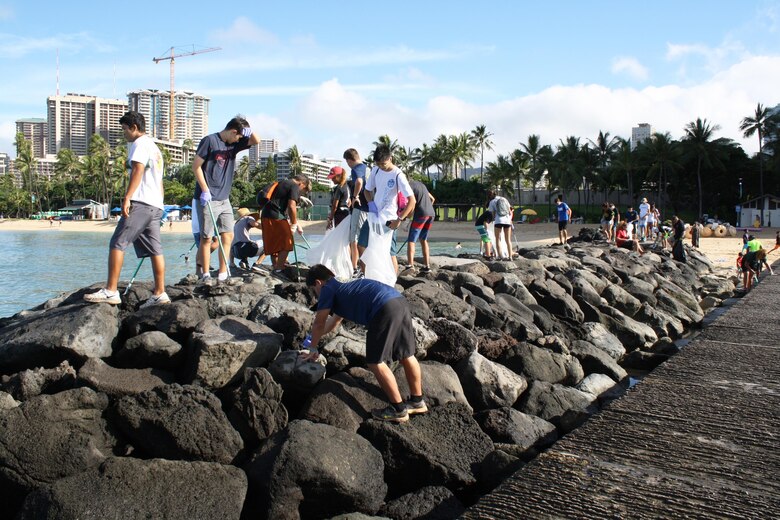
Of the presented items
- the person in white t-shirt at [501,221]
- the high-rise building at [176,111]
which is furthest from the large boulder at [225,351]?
the high-rise building at [176,111]

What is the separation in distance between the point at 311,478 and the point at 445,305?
3.34m

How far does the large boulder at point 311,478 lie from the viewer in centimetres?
399

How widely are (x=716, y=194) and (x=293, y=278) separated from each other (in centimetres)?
5714

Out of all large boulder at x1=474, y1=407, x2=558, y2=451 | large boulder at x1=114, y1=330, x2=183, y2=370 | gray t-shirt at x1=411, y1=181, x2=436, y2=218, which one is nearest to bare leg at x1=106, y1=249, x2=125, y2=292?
large boulder at x1=114, y1=330, x2=183, y2=370

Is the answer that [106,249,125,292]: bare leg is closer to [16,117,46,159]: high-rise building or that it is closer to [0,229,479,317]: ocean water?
[0,229,479,317]: ocean water

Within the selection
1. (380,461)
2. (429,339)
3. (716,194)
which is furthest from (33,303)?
(716,194)

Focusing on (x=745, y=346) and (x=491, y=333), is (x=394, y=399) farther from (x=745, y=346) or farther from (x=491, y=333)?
(x=745, y=346)

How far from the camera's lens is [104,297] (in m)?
5.80

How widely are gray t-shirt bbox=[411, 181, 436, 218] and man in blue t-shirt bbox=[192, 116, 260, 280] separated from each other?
2819 mm

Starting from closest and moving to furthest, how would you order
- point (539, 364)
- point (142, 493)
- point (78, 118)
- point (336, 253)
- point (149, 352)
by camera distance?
point (142, 493) < point (149, 352) < point (539, 364) < point (336, 253) < point (78, 118)

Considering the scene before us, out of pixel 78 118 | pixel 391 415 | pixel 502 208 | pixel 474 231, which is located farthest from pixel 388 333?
pixel 78 118

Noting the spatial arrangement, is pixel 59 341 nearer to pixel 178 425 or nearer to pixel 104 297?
pixel 104 297

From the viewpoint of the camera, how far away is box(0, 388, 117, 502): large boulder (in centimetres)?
410

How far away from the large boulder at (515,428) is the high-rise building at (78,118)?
538ft
